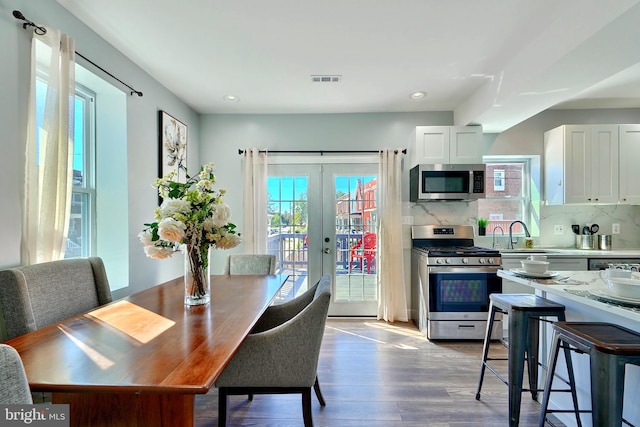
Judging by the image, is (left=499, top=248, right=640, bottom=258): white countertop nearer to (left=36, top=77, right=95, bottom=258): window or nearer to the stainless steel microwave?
the stainless steel microwave

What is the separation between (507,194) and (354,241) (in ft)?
6.57

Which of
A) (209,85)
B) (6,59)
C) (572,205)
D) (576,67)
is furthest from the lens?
(572,205)

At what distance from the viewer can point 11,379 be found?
583 millimetres

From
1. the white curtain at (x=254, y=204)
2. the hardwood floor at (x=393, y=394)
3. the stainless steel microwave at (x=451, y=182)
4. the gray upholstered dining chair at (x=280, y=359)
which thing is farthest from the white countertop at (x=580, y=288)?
the white curtain at (x=254, y=204)

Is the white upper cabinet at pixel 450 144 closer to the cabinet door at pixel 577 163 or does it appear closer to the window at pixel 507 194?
the window at pixel 507 194

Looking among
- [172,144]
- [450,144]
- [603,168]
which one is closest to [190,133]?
[172,144]

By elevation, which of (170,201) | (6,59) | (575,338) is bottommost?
(575,338)

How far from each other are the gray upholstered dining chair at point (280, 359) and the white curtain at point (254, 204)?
86.8 inches

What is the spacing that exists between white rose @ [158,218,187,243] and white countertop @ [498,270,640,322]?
74.9 inches

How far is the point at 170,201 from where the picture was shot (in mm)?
1588

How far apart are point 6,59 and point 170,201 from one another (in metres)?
1.06

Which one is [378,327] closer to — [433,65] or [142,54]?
[433,65]

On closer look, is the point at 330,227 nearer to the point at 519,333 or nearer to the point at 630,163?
the point at 519,333

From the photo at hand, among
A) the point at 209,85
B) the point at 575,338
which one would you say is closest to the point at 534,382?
the point at 575,338
